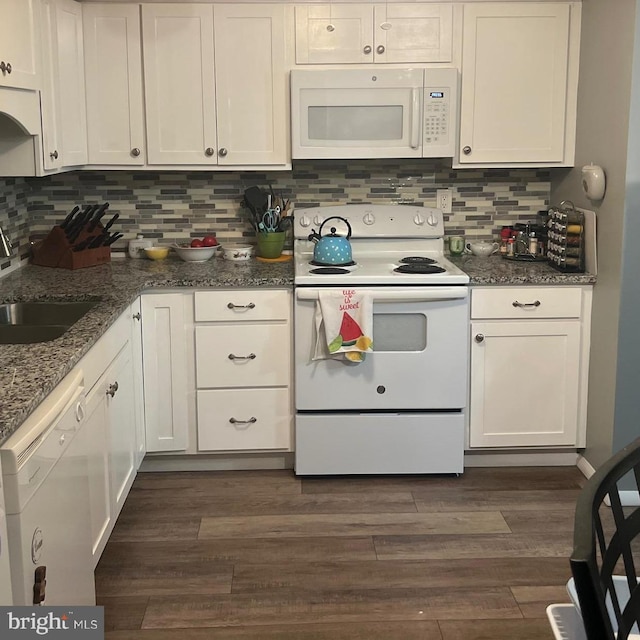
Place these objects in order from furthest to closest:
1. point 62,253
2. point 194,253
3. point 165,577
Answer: point 194,253
point 62,253
point 165,577

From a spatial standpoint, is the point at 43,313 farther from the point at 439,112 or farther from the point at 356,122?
the point at 439,112

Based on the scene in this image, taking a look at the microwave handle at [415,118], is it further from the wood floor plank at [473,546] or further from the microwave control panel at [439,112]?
the wood floor plank at [473,546]

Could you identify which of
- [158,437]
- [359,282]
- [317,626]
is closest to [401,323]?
[359,282]

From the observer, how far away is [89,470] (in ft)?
8.13

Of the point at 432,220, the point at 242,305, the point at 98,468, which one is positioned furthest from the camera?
the point at 432,220

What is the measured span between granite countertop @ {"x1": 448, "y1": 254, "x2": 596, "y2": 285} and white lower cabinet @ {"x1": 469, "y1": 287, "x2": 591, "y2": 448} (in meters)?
0.04

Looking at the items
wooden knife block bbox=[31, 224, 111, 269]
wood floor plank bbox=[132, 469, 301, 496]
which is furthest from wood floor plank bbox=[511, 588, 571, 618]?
wooden knife block bbox=[31, 224, 111, 269]

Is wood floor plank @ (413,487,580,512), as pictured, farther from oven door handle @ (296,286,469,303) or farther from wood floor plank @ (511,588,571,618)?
oven door handle @ (296,286,469,303)

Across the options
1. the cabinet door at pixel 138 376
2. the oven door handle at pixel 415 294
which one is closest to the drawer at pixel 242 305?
the oven door handle at pixel 415 294

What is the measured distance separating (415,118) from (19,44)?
64.0 inches

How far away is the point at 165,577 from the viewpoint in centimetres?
287

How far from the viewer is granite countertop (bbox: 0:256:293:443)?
79.1 inches

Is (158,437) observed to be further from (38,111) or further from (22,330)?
(38,111)

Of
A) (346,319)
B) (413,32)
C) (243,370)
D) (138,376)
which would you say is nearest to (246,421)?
(243,370)
